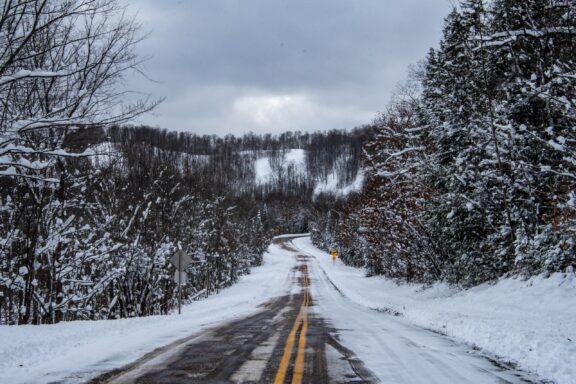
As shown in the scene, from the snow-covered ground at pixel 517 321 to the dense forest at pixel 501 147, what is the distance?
2.89 ft

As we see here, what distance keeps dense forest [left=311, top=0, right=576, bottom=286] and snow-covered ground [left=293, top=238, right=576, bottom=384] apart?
882mm

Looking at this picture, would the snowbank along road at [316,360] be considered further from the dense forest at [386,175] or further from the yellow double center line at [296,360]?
the dense forest at [386,175]

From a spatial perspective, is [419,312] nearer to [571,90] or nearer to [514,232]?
[514,232]

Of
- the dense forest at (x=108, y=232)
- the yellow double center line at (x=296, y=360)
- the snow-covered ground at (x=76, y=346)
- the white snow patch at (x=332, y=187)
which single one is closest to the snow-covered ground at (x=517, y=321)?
the yellow double center line at (x=296, y=360)

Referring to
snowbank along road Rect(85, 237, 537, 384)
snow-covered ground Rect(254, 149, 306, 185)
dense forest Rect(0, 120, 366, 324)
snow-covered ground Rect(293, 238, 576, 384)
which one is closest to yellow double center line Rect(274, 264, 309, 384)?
snowbank along road Rect(85, 237, 537, 384)

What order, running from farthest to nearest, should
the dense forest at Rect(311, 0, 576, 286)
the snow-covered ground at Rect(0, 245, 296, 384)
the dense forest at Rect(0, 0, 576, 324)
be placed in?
1. the dense forest at Rect(311, 0, 576, 286)
2. the dense forest at Rect(0, 0, 576, 324)
3. the snow-covered ground at Rect(0, 245, 296, 384)

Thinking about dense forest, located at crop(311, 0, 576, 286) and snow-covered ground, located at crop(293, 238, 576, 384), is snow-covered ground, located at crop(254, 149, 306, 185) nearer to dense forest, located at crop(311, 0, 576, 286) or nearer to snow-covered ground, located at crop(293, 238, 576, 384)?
dense forest, located at crop(311, 0, 576, 286)

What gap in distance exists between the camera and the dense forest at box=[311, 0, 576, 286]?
1338 centimetres

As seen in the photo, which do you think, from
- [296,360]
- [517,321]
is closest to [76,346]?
[296,360]

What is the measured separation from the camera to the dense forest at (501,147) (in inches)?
527

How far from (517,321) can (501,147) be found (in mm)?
7503

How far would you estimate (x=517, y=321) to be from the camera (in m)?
11.1

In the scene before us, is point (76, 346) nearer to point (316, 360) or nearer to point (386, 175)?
point (316, 360)

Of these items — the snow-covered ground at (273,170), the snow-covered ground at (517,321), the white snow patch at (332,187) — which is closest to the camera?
the snow-covered ground at (517,321)
